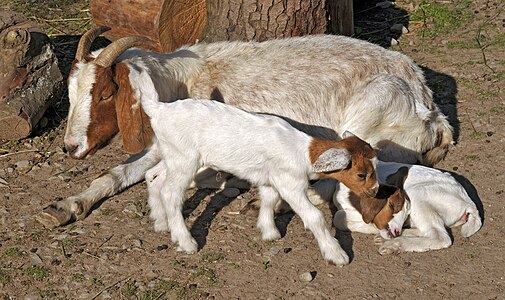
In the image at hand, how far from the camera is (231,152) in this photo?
20.6 ft

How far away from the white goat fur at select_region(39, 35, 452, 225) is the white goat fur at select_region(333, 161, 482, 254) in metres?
0.56

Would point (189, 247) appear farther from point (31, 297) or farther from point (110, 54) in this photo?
point (110, 54)

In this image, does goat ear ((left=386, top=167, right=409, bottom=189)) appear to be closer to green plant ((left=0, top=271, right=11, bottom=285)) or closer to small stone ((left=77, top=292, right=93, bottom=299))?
small stone ((left=77, top=292, right=93, bottom=299))

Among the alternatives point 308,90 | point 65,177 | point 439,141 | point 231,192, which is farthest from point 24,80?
point 439,141

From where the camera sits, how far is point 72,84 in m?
6.81

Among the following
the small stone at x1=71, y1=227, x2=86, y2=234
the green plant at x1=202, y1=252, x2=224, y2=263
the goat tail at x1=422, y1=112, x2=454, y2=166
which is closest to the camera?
the green plant at x1=202, y1=252, x2=224, y2=263

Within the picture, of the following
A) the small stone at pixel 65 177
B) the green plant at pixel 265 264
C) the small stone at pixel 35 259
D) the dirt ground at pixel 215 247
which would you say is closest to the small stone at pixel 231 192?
the dirt ground at pixel 215 247

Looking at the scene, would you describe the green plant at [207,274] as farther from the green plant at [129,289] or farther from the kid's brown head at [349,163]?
the kid's brown head at [349,163]

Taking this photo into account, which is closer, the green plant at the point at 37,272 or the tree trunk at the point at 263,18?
the green plant at the point at 37,272

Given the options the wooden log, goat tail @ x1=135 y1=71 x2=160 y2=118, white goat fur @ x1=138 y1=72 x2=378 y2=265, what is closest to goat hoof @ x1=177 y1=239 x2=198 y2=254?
white goat fur @ x1=138 y1=72 x2=378 y2=265

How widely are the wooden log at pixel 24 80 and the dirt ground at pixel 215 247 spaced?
199mm

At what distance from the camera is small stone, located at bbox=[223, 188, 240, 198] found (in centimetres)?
733

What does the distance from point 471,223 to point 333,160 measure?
1285 mm

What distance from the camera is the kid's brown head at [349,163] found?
5.94 m
